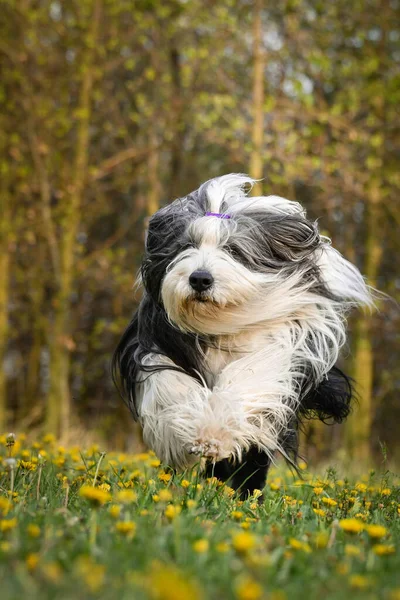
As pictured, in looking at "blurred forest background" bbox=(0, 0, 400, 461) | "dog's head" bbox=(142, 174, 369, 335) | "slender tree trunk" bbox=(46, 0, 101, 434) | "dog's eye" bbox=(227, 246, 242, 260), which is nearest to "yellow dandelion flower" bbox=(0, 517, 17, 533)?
"dog's head" bbox=(142, 174, 369, 335)

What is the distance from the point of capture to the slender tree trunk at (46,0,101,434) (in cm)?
852

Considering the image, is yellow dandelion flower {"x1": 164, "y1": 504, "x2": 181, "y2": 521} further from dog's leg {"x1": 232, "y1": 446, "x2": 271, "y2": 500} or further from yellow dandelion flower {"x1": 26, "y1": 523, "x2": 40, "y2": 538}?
dog's leg {"x1": 232, "y1": 446, "x2": 271, "y2": 500}

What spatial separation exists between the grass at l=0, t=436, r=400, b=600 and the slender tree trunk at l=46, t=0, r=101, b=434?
575 cm

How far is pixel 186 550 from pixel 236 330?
1821 mm

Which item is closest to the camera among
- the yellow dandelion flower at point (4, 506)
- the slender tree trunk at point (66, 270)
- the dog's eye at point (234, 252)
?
the yellow dandelion flower at point (4, 506)

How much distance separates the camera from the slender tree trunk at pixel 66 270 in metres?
8.52

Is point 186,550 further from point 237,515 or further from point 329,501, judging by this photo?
point 329,501

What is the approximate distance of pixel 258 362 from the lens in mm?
3564

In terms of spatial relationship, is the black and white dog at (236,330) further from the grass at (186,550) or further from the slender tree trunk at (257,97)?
the slender tree trunk at (257,97)

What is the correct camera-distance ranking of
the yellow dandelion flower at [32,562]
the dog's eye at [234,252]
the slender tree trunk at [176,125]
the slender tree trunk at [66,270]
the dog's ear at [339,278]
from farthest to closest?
the slender tree trunk at [176,125], the slender tree trunk at [66,270], the dog's ear at [339,278], the dog's eye at [234,252], the yellow dandelion flower at [32,562]

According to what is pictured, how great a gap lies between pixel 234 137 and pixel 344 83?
1.81m

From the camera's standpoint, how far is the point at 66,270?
28.0ft

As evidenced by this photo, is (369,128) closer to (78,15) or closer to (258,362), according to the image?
(78,15)

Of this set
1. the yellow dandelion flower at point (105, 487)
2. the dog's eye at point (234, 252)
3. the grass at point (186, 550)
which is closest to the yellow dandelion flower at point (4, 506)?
the grass at point (186, 550)
